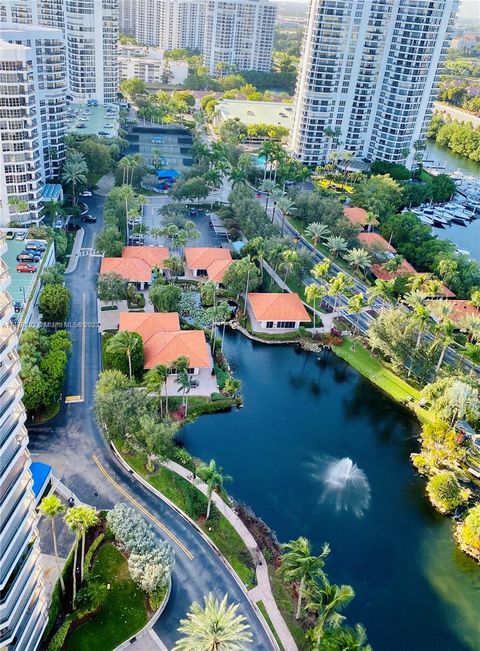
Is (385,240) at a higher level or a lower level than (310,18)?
lower

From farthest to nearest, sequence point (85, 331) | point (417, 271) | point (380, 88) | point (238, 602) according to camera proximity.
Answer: point (380, 88), point (417, 271), point (85, 331), point (238, 602)

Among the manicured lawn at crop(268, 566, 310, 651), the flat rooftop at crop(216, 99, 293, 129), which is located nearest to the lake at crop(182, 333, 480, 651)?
the manicured lawn at crop(268, 566, 310, 651)

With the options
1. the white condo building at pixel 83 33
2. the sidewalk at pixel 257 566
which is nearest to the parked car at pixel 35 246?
the sidewalk at pixel 257 566

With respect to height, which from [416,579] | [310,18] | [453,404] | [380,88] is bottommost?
[416,579]

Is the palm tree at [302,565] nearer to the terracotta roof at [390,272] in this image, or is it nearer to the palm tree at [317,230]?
the terracotta roof at [390,272]

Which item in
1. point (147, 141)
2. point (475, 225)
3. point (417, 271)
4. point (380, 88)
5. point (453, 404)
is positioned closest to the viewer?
point (453, 404)

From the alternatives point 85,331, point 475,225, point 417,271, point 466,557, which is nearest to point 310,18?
point 475,225

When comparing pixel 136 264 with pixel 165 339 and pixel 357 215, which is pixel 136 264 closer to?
pixel 165 339

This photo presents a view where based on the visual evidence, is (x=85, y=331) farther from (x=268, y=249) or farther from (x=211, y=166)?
(x=211, y=166)
